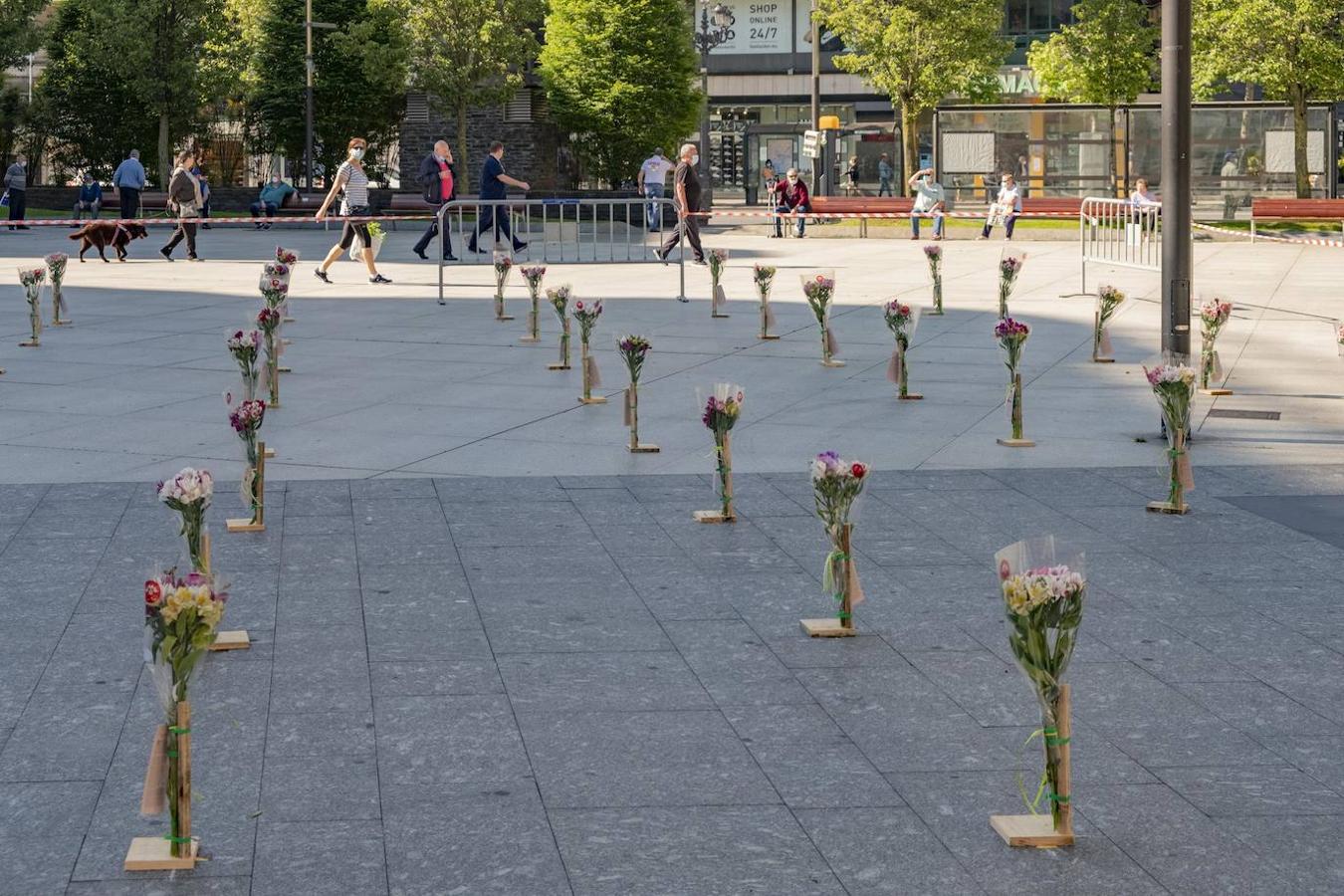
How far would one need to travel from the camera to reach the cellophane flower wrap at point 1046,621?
5.12 metres

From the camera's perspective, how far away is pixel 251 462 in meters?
9.60

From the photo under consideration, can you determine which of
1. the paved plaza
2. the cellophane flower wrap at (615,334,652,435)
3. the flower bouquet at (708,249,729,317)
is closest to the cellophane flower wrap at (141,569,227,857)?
the paved plaza

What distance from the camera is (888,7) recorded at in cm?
4775

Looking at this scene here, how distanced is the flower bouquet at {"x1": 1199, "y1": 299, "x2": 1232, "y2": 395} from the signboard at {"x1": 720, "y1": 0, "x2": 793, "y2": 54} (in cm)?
5579

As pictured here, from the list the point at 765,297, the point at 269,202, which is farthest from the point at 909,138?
the point at 765,297

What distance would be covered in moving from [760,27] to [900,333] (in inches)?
2261

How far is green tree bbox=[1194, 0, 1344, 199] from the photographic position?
41.0 metres

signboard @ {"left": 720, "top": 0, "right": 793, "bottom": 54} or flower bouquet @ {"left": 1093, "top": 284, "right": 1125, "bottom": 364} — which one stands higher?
signboard @ {"left": 720, "top": 0, "right": 793, "bottom": 54}

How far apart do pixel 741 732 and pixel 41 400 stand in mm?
9858

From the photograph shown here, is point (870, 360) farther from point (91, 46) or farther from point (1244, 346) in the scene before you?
point (91, 46)

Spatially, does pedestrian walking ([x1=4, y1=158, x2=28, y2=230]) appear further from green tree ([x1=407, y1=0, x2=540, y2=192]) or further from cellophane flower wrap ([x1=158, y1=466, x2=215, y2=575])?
cellophane flower wrap ([x1=158, y1=466, x2=215, y2=575])

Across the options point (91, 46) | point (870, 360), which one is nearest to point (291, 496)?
point (870, 360)

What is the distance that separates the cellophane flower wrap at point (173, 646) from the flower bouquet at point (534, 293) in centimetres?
1254

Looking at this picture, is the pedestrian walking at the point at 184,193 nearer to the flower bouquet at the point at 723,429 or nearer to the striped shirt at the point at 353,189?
the striped shirt at the point at 353,189
